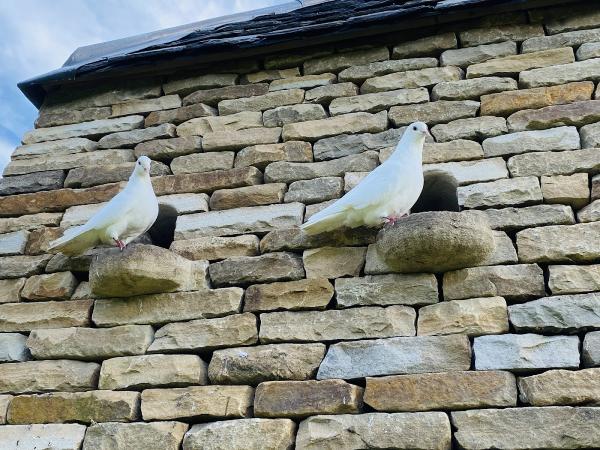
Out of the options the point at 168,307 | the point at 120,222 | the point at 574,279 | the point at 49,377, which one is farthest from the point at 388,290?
the point at 49,377

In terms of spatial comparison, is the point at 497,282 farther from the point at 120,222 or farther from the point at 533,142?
the point at 120,222

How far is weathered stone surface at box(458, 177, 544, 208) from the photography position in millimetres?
2881

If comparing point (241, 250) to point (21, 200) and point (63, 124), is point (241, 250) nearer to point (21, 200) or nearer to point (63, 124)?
point (21, 200)

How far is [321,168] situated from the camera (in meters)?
3.30

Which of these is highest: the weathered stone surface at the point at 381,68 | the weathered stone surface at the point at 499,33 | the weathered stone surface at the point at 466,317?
the weathered stone surface at the point at 499,33

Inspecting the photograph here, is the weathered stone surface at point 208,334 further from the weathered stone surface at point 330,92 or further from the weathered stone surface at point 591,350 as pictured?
the weathered stone surface at point 330,92

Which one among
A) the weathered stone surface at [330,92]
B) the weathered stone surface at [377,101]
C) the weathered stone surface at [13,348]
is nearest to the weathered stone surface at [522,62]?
the weathered stone surface at [377,101]

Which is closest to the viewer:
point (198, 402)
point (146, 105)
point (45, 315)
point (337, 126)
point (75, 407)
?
point (198, 402)

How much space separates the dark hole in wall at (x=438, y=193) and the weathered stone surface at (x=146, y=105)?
155 cm

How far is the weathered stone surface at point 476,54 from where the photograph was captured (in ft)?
11.8

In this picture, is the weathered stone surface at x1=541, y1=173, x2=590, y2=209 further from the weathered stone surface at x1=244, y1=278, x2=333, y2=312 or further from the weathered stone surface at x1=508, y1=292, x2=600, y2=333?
the weathered stone surface at x1=244, y1=278, x2=333, y2=312

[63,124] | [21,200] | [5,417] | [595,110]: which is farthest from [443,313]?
[63,124]

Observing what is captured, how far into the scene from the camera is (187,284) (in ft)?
9.64

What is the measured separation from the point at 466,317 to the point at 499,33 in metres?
1.89
